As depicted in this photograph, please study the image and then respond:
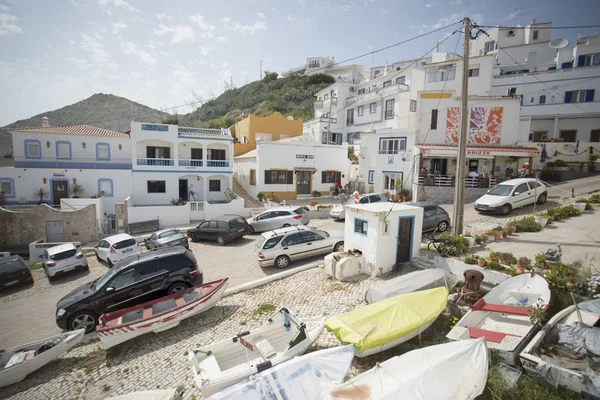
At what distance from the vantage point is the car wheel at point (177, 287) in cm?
1023

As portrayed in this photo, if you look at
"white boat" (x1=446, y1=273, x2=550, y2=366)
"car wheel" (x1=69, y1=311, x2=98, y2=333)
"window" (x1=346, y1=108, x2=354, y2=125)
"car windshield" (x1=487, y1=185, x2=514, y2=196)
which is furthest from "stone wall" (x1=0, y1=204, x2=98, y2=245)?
"window" (x1=346, y1=108, x2=354, y2=125)

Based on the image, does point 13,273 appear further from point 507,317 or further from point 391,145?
point 391,145

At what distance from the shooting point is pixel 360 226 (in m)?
11.5

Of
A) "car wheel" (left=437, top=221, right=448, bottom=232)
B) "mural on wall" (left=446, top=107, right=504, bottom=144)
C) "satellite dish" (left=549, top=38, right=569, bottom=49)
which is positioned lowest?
"car wheel" (left=437, top=221, right=448, bottom=232)

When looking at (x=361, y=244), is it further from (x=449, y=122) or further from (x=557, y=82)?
(x=557, y=82)

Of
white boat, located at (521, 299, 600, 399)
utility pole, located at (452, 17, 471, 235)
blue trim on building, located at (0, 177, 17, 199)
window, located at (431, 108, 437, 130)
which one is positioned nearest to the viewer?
white boat, located at (521, 299, 600, 399)

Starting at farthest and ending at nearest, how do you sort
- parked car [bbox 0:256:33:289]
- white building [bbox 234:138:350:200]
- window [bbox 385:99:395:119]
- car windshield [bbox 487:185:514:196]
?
window [bbox 385:99:395:119] → white building [bbox 234:138:350:200] → car windshield [bbox 487:185:514:196] → parked car [bbox 0:256:33:289]

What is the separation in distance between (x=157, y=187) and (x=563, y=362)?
27652 mm

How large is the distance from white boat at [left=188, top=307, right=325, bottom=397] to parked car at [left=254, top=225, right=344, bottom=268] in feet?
17.3

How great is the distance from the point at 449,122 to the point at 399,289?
21.5m

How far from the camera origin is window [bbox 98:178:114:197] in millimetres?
25344

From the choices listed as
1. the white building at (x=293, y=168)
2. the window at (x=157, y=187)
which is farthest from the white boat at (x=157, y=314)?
the window at (x=157, y=187)

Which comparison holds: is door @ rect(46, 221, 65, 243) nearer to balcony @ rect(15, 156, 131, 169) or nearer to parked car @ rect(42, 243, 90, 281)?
parked car @ rect(42, 243, 90, 281)

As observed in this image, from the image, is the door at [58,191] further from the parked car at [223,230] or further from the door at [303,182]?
the door at [303,182]
